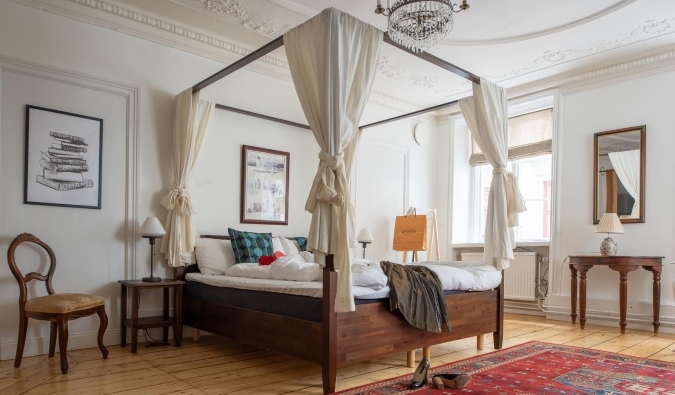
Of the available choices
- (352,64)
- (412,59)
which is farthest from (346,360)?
(412,59)

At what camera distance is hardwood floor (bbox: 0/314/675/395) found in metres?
3.05

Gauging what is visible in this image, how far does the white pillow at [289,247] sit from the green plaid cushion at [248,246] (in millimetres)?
302

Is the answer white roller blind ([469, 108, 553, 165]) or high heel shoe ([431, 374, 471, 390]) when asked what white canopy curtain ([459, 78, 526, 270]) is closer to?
high heel shoe ([431, 374, 471, 390])

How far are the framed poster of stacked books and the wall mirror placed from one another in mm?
5461

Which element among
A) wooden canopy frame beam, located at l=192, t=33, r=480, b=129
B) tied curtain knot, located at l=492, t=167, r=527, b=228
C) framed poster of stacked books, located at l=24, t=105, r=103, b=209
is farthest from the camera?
tied curtain knot, located at l=492, t=167, r=527, b=228

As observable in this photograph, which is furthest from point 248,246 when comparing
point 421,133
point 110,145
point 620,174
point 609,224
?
point 620,174

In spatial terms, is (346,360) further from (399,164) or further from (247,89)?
(399,164)

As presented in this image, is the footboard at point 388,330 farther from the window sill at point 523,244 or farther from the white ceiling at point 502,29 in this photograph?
the window sill at point 523,244

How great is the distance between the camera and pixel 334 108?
9.79ft

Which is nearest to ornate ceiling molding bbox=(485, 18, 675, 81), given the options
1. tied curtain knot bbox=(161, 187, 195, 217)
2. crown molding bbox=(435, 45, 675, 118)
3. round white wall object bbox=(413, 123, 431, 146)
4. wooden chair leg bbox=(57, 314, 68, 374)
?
crown molding bbox=(435, 45, 675, 118)

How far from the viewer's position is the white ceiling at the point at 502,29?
4496 mm

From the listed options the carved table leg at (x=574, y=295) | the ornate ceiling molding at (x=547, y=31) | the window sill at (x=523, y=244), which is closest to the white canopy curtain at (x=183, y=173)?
the ornate ceiling molding at (x=547, y=31)

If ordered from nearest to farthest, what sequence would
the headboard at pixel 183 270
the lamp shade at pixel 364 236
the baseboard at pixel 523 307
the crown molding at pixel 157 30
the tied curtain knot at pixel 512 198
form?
1. the crown molding at pixel 157 30
2. the tied curtain knot at pixel 512 198
3. the headboard at pixel 183 270
4. the lamp shade at pixel 364 236
5. the baseboard at pixel 523 307

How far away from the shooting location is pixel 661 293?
532 cm
